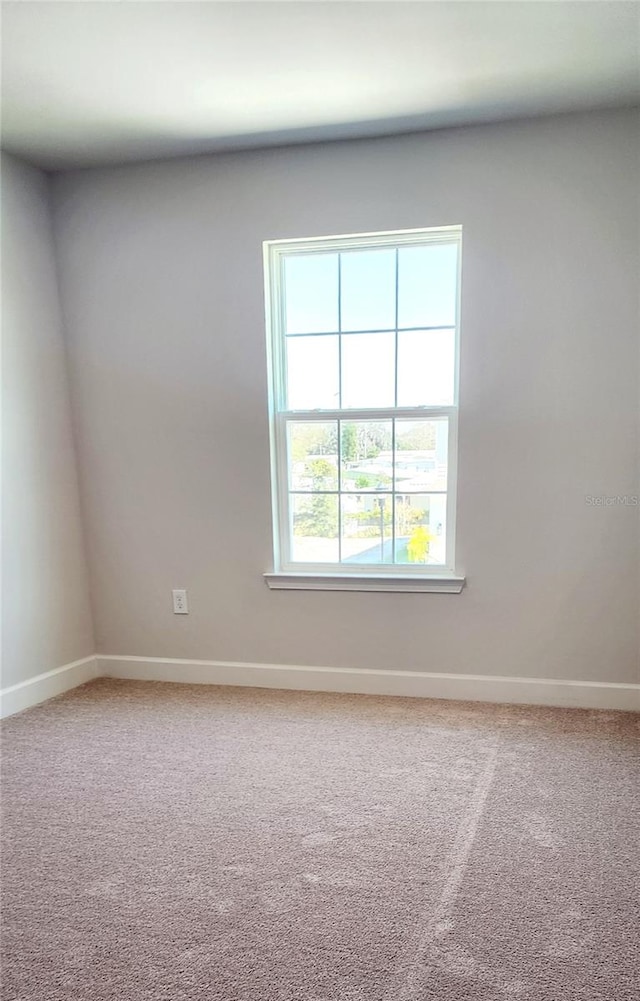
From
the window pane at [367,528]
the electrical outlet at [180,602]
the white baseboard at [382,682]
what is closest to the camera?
the white baseboard at [382,682]

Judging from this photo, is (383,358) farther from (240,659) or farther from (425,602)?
(240,659)

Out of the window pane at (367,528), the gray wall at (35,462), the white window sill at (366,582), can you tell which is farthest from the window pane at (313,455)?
the gray wall at (35,462)

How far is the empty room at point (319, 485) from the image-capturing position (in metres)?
1.62

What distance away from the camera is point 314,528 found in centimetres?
294

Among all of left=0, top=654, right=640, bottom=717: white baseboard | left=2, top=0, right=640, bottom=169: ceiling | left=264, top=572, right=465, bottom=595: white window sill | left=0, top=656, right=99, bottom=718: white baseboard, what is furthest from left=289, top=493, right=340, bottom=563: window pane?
left=2, top=0, right=640, bottom=169: ceiling

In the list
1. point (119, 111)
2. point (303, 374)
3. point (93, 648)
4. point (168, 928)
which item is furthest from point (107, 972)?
point (119, 111)

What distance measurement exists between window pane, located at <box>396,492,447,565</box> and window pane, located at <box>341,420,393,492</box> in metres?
0.14

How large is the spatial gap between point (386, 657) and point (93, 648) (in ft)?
5.23

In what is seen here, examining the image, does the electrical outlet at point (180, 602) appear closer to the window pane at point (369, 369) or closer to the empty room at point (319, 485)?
the empty room at point (319, 485)

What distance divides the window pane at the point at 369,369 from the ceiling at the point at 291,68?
87 centimetres

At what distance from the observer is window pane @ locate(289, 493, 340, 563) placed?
291cm

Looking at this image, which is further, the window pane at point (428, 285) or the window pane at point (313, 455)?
the window pane at point (313, 455)

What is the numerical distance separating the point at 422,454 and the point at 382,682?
1.10 m

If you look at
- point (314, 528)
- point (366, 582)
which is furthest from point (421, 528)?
point (314, 528)
